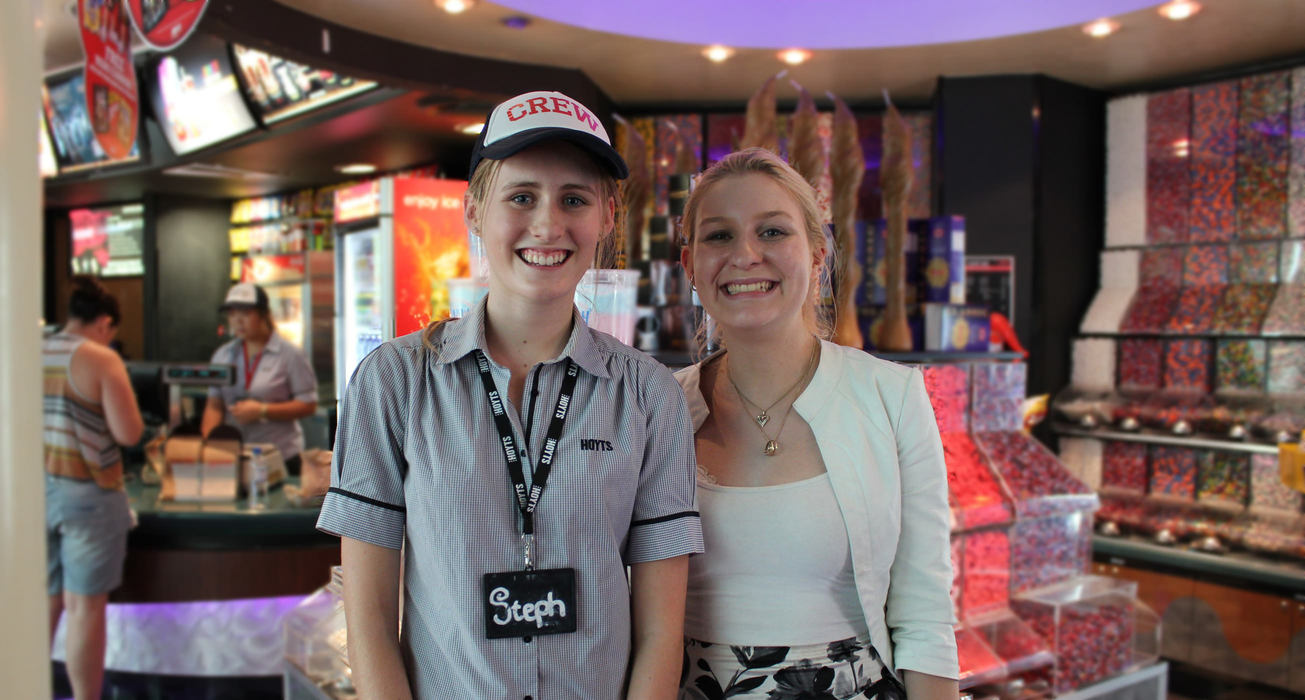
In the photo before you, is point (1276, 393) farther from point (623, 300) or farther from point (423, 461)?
point (423, 461)

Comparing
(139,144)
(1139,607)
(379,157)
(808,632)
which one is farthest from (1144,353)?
(139,144)

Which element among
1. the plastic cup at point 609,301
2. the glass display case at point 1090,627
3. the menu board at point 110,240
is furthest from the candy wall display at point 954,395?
the menu board at point 110,240

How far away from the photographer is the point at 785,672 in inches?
52.2

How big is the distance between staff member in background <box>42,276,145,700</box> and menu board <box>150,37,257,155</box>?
2.14 metres

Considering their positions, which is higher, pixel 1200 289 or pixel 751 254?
pixel 1200 289

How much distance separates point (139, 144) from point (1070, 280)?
6.25 m

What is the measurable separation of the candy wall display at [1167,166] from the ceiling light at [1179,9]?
3.84 ft

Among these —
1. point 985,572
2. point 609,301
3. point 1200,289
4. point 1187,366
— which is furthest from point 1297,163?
point 609,301

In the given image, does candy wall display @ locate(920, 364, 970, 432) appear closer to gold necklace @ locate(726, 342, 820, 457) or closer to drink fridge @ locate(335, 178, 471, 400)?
gold necklace @ locate(726, 342, 820, 457)

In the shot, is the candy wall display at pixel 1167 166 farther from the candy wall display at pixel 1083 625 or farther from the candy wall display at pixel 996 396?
the candy wall display at pixel 1083 625

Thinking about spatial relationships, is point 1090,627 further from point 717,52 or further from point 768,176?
point 717,52

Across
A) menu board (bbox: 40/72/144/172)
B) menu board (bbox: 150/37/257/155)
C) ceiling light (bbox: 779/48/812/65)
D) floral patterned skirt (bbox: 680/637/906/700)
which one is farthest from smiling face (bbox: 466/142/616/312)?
menu board (bbox: 40/72/144/172)

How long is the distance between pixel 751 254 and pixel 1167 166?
4.48 m

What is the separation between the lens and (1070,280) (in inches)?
199
